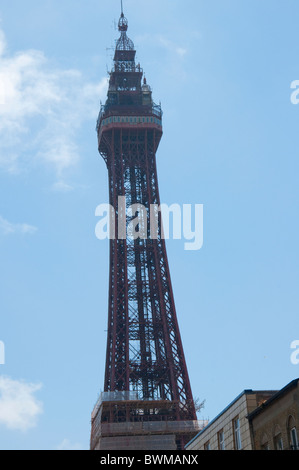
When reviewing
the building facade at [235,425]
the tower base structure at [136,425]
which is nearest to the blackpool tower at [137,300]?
the tower base structure at [136,425]

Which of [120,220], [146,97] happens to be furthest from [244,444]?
[146,97]

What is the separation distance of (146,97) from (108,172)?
14.9 meters

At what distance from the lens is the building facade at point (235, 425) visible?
46219 mm

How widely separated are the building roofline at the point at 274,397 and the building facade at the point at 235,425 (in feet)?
2.53

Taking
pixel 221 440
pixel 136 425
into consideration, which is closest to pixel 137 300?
pixel 136 425

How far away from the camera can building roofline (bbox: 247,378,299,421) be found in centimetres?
4038

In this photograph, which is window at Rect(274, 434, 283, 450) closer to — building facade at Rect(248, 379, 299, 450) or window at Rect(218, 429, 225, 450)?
building facade at Rect(248, 379, 299, 450)

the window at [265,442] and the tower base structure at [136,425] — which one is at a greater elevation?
the tower base structure at [136,425]

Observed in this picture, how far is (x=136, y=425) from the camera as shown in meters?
91.1

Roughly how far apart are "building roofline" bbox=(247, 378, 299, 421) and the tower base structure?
45.5 metres

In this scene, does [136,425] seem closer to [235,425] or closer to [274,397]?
[235,425]

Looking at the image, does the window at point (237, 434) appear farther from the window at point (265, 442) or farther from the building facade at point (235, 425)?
the window at point (265, 442)

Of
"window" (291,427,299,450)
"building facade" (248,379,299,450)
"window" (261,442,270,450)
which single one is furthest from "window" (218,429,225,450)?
"window" (291,427,299,450)
